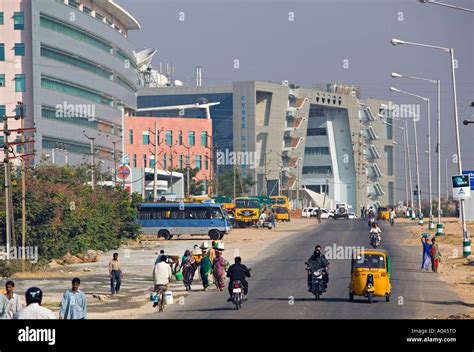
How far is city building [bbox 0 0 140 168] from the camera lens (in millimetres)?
94625

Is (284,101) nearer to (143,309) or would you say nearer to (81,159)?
(81,159)

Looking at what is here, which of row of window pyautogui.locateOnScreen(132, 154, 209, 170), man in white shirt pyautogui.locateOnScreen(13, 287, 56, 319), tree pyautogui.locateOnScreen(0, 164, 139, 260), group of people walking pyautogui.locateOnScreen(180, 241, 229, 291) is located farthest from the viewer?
row of window pyautogui.locateOnScreen(132, 154, 209, 170)

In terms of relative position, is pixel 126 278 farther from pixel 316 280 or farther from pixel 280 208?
pixel 280 208

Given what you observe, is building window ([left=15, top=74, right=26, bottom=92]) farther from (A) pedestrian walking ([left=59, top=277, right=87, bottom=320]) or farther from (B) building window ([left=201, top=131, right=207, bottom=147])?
(A) pedestrian walking ([left=59, top=277, right=87, bottom=320])

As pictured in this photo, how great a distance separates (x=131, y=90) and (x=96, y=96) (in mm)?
21864

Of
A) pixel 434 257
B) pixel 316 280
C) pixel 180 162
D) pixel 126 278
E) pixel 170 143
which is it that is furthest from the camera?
pixel 180 162

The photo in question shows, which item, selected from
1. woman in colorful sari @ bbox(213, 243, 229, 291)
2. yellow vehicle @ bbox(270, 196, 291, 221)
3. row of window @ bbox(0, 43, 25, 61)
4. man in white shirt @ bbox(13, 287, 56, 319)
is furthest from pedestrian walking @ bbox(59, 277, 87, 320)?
yellow vehicle @ bbox(270, 196, 291, 221)

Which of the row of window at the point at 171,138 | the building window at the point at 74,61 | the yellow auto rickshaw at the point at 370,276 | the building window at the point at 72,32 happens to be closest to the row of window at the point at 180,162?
the row of window at the point at 171,138

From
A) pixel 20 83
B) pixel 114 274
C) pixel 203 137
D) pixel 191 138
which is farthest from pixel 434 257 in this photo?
pixel 203 137

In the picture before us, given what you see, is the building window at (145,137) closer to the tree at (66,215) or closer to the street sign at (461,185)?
the tree at (66,215)

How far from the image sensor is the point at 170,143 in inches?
6053

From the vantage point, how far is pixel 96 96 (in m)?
114

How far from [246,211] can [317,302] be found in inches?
2527
